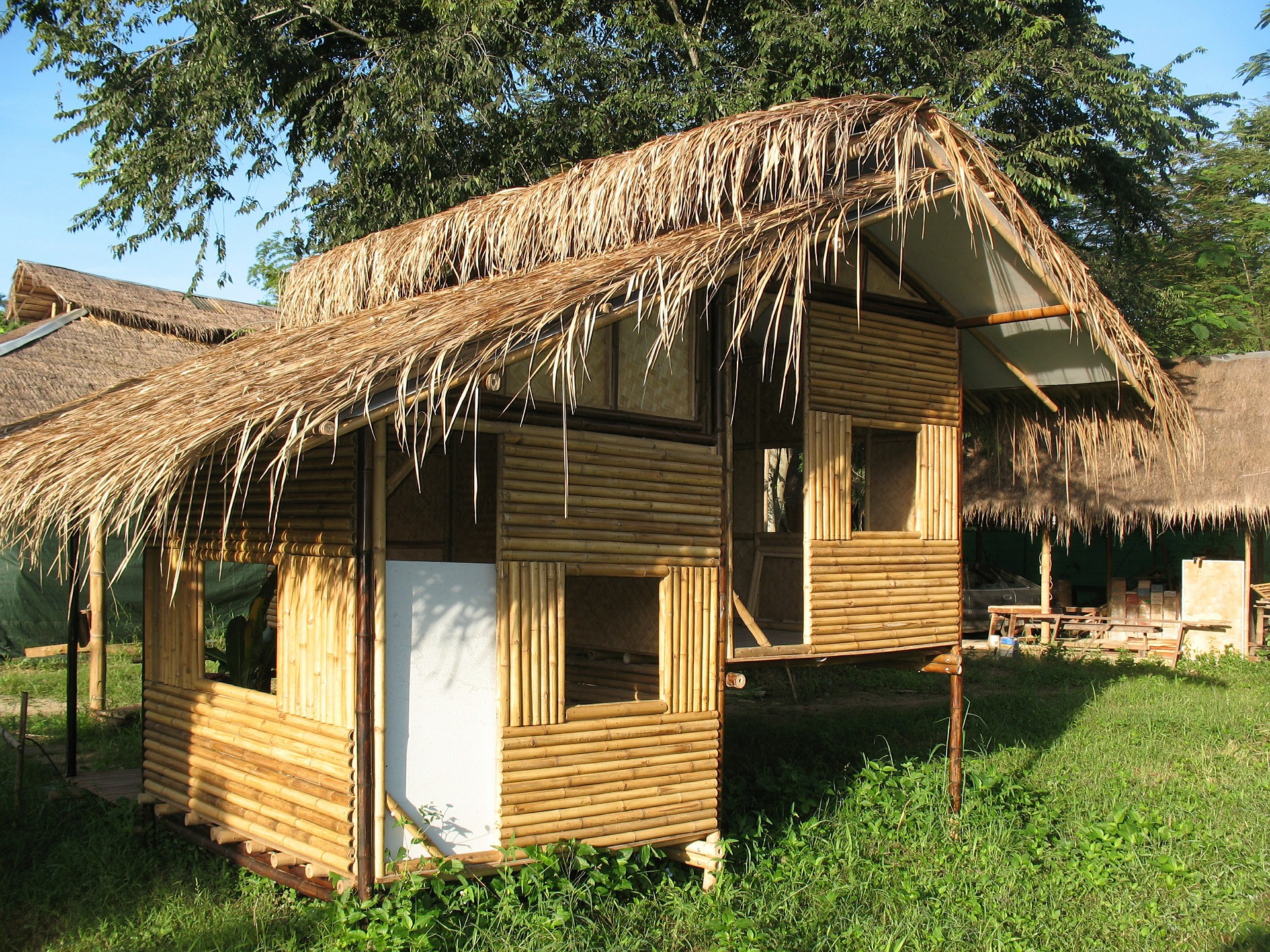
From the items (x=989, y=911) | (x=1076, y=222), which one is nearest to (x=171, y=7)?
(x=989, y=911)

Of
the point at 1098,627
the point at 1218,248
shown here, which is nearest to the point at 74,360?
the point at 1098,627

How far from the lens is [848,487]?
641 centimetres

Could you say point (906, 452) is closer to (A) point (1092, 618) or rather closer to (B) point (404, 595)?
(B) point (404, 595)

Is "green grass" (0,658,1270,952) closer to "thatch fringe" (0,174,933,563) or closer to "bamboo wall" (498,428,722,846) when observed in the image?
"bamboo wall" (498,428,722,846)

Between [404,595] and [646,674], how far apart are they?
8.06ft

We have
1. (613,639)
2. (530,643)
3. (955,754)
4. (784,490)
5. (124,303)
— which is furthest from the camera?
(124,303)

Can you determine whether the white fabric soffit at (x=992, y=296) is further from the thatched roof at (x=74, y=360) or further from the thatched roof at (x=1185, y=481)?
the thatched roof at (x=74, y=360)

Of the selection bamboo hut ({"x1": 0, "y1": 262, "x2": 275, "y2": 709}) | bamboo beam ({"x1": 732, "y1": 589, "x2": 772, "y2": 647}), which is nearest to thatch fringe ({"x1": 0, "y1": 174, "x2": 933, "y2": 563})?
bamboo beam ({"x1": 732, "y1": 589, "x2": 772, "y2": 647})

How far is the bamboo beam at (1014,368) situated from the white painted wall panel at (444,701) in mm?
4109

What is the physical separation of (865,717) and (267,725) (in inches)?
246

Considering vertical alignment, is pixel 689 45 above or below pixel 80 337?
above

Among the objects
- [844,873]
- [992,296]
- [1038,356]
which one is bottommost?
[844,873]

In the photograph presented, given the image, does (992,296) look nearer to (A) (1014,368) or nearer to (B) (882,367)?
(A) (1014,368)

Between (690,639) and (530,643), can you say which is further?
Result: (690,639)
